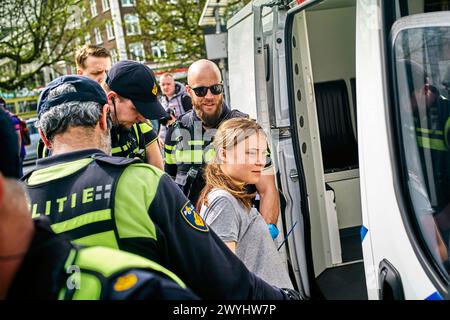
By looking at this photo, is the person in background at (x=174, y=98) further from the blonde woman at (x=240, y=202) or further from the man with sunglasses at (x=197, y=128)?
the blonde woman at (x=240, y=202)

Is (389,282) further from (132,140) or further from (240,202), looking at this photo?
(132,140)

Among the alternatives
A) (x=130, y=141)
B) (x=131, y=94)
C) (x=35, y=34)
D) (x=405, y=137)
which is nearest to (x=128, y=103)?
(x=131, y=94)

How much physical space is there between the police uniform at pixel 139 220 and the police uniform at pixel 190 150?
1429 millimetres

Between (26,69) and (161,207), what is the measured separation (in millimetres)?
14303

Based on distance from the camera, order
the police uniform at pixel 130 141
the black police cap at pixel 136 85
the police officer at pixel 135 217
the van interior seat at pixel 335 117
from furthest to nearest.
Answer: the van interior seat at pixel 335 117 → the police uniform at pixel 130 141 → the black police cap at pixel 136 85 → the police officer at pixel 135 217

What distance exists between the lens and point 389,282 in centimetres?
149

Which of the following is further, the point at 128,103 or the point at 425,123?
the point at 128,103

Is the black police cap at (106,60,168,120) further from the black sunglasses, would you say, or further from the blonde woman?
the black sunglasses

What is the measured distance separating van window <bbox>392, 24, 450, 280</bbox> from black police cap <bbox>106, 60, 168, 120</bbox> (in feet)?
3.87

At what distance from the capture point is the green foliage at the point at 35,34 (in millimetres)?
10648

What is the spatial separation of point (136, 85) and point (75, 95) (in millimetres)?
792

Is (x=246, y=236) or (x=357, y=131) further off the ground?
(x=357, y=131)

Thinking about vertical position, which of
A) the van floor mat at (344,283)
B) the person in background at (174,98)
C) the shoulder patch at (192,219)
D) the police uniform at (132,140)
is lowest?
the van floor mat at (344,283)

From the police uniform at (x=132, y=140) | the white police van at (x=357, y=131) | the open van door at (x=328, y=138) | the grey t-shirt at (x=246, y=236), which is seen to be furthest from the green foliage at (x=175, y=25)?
the grey t-shirt at (x=246, y=236)
